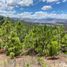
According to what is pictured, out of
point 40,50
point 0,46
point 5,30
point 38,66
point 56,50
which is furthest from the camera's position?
point 5,30

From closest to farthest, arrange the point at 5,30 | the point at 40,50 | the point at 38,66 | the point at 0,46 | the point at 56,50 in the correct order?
the point at 38,66, the point at 56,50, the point at 40,50, the point at 0,46, the point at 5,30

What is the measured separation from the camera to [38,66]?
3112 cm

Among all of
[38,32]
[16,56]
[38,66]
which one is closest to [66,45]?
[38,32]

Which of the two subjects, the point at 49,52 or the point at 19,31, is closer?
the point at 49,52

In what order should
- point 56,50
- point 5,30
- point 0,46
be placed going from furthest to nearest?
point 5,30 < point 0,46 < point 56,50

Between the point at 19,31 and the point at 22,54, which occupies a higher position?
the point at 19,31

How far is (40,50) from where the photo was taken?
169ft

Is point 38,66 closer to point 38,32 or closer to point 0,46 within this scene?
point 38,32

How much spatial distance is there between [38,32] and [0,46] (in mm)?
10394

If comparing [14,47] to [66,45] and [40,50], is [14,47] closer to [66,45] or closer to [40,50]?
[40,50]

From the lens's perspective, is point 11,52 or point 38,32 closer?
point 11,52

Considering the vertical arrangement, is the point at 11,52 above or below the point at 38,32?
below

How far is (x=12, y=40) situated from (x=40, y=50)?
690cm

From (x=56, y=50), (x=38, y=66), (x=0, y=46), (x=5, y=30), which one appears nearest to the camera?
(x=38, y=66)
